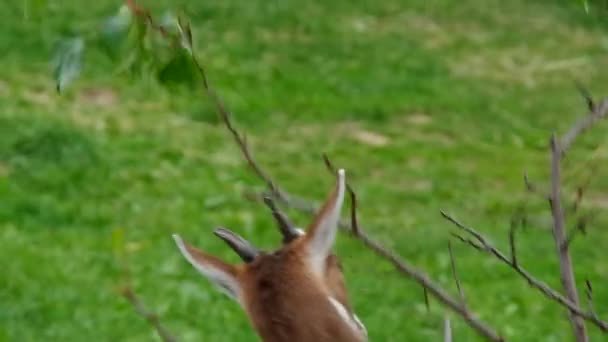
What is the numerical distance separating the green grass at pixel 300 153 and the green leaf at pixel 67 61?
2824 millimetres

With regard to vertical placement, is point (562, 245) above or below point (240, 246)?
below

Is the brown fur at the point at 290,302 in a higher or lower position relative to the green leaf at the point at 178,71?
higher

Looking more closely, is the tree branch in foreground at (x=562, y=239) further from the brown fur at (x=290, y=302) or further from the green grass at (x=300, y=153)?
the green grass at (x=300, y=153)

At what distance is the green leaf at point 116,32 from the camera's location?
74.3 inches

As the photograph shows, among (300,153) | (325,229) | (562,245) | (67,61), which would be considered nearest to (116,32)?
(67,61)

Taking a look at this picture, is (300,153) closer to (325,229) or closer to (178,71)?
(178,71)

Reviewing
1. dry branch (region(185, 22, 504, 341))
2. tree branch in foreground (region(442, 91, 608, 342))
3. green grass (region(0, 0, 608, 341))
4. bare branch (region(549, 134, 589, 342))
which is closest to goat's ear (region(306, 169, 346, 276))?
dry branch (region(185, 22, 504, 341))

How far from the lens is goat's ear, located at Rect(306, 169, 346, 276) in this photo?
148 cm

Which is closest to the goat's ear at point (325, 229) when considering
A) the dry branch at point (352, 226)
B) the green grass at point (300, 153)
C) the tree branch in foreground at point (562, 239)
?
the dry branch at point (352, 226)

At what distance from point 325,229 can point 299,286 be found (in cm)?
6

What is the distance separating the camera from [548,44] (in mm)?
12672

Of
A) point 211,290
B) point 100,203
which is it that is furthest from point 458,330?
point 100,203

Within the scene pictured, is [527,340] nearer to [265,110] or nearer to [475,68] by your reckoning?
[265,110]

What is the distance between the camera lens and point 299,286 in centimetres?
149
